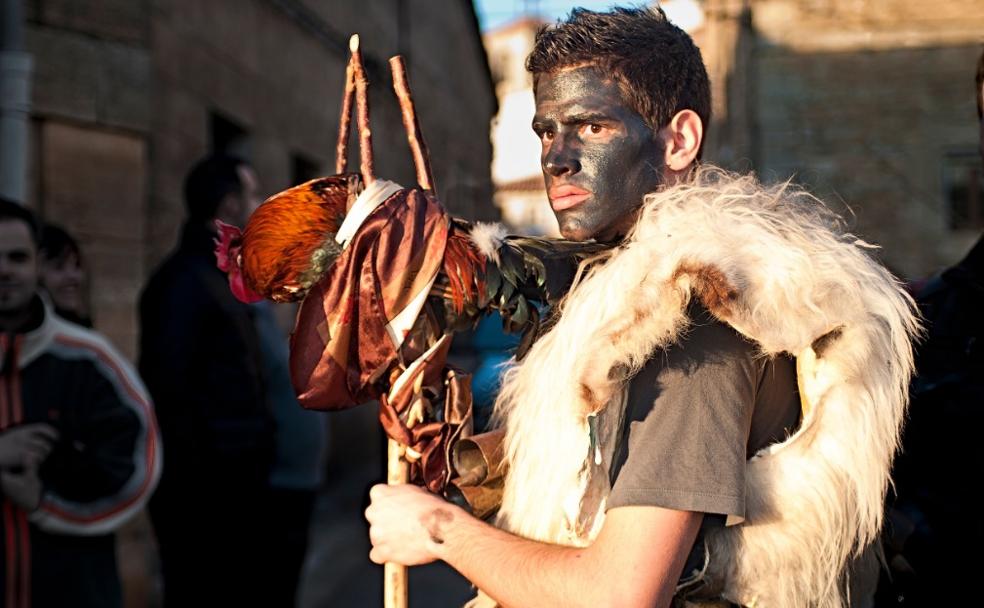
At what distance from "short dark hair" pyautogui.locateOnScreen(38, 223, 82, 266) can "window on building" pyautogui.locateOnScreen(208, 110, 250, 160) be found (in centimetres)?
393

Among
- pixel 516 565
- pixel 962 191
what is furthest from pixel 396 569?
pixel 962 191

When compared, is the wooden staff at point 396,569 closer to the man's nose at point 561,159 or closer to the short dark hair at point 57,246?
the man's nose at point 561,159

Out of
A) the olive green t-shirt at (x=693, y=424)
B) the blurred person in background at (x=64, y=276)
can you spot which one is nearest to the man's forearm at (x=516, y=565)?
the olive green t-shirt at (x=693, y=424)

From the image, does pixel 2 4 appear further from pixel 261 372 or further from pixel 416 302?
pixel 416 302

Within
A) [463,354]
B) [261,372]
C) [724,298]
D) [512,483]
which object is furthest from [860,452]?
[463,354]

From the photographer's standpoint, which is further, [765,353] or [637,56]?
[637,56]

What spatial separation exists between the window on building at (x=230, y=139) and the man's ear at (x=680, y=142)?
22.2 ft

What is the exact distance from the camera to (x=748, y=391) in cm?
184

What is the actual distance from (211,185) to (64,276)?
71cm

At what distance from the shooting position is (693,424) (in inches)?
69.8

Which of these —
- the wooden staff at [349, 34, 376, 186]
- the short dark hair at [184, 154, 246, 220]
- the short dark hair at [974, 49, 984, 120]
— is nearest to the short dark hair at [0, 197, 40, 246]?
the short dark hair at [184, 154, 246, 220]

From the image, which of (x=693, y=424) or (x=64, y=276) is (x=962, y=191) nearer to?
(x=64, y=276)

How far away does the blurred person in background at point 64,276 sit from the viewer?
445 cm

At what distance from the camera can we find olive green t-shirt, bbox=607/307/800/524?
68.9 inches
